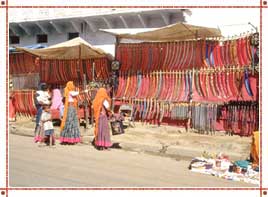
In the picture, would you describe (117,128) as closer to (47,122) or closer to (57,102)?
(47,122)

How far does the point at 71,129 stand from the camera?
935cm

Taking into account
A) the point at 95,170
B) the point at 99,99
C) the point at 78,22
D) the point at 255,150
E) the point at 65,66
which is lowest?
the point at 95,170

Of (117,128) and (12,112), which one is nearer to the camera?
(117,128)

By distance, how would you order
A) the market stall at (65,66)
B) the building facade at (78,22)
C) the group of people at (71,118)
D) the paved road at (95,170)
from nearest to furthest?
the paved road at (95,170)
the group of people at (71,118)
the market stall at (65,66)
the building facade at (78,22)

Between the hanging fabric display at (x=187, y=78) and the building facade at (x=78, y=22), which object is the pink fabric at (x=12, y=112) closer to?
the building facade at (x=78, y=22)

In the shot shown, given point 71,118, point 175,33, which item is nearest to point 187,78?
point 175,33

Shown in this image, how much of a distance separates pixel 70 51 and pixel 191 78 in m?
3.62

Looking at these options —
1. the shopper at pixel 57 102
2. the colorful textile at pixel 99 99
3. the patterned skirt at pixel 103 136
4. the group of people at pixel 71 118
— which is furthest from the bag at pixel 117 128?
the shopper at pixel 57 102

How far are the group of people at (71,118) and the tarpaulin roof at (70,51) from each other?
255 cm

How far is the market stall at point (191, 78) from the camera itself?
958 cm

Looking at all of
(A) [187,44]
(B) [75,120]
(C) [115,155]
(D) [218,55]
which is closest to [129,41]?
(A) [187,44]

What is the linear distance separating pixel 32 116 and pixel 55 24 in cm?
371

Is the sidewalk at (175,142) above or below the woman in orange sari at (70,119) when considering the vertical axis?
below

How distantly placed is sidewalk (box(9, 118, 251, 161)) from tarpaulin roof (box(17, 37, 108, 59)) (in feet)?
7.35
